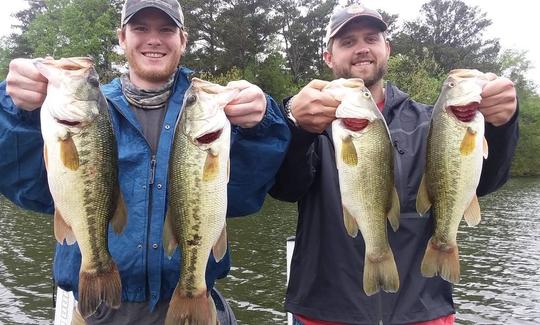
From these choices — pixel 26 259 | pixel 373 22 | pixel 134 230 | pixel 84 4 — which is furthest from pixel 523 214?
pixel 84 4

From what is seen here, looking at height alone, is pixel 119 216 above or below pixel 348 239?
above

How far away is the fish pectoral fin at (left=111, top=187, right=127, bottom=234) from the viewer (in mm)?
A: 3250

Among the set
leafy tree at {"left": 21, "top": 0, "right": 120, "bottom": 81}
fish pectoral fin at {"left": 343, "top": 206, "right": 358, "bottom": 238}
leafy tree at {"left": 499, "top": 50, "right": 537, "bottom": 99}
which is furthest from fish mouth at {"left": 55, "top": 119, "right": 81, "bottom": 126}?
leafy tree at {"left": 499, "top": 50, "right": 537, "bottom": 99}

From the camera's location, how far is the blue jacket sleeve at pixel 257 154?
3.50 metres

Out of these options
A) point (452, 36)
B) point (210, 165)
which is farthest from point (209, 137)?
point (452, 36)

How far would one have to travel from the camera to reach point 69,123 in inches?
121

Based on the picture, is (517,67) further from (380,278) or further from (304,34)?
(380,278)

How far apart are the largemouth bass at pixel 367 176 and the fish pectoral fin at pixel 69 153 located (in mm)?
1617

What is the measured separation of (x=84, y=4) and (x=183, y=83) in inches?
2061

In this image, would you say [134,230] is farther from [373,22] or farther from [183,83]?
[373,22]

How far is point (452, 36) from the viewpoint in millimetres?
62844

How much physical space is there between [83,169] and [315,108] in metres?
1.50

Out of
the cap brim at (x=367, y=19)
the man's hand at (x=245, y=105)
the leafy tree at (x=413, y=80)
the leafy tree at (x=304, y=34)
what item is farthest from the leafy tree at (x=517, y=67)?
the man's hand at (x=245, y=105)

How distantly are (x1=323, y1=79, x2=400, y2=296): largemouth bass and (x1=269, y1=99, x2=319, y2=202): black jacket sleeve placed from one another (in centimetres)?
26
